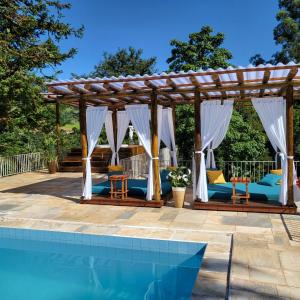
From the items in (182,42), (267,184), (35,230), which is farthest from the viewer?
(182,42)

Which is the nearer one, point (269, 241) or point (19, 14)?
point (269, 241)

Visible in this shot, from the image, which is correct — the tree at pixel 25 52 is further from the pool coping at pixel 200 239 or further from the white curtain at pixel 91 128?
the pool coping at pixel 200 239

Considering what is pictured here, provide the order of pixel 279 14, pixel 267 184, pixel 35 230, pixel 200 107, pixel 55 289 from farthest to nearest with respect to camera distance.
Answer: pixel 279 14, pixel 267 184, pixel 200 107, pixel 35 230, pixel 55 289

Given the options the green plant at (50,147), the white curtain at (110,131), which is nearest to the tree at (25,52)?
the green plant at (50,147)

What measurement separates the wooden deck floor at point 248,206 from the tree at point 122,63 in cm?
2499

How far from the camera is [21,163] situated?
A: 1525 cm

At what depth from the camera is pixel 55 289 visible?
4.93 m

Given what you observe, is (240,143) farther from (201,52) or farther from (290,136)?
(201,52)

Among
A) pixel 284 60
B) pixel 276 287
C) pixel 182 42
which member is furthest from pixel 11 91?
pixel 284 60

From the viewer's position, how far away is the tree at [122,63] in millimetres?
31484

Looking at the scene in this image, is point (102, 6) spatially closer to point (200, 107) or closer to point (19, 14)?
point (19, 14)

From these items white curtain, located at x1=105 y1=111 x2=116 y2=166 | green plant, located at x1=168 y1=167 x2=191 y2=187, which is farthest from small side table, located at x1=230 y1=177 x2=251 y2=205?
white curtain, located at x1=105 y1=111 x2=116 y2=166

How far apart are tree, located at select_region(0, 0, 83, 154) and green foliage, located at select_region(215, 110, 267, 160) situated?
6879 millimetres

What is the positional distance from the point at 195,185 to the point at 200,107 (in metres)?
1.79
